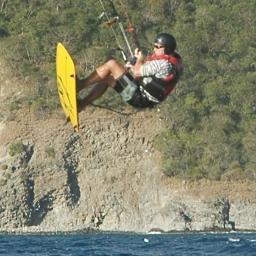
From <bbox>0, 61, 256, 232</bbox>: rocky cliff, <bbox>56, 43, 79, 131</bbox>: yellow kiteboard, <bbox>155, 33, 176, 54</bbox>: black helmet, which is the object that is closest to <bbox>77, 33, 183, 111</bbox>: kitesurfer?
<bbox>155, 33, 176, 54</bbox>: black helmet

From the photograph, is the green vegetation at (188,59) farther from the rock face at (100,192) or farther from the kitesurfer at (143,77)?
the kitesurfer at (143,77)

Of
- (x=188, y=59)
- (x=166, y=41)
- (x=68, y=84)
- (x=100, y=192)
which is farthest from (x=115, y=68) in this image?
(x=188, y=59)

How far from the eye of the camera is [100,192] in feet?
212

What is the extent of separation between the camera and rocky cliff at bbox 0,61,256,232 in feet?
208

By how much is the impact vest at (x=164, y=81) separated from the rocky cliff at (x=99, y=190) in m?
49.0

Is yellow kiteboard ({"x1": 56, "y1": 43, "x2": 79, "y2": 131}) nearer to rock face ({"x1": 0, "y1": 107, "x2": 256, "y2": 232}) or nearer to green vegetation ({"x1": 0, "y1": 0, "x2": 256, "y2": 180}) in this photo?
rock face ({"x1": 0, "y1": 107, "x2": 256, "y2": 232})

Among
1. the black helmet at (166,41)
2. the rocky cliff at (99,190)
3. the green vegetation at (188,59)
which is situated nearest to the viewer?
the black helmet at (166,41)

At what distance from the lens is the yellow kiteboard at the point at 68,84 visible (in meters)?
13.5

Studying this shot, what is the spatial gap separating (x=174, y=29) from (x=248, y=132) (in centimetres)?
1147

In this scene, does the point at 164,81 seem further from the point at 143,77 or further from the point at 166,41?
the point at 166,41

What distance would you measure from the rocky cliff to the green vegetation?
1.52 m

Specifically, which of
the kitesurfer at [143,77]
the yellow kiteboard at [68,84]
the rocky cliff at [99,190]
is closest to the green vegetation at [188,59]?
the rocky cliff at [99,190]

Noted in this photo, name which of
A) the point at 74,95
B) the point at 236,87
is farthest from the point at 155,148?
the point at 74,95

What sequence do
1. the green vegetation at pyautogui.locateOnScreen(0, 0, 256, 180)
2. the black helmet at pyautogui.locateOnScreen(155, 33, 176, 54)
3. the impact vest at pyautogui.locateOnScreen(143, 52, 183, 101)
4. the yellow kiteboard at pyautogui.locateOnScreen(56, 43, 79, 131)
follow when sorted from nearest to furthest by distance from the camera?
1. the black helmet at pyautogui.locateOnScreen(155, 33, 176, 54)
2. the yellow kiteboard at pyautogui.locateOnScreen(56, 43, 79, 131)
3. the impact vest at pyautogui.locateOnScreen(143, 52, 183, 101)
4. the green vegetation at pyautogui.locateOnScreen(0, 0, 256, 180)
